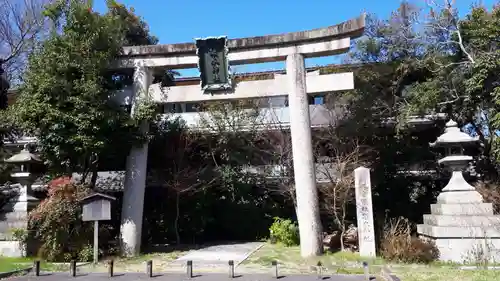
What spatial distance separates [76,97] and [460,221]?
12.7m

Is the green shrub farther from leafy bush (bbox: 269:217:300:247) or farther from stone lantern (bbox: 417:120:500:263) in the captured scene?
stone lantern (bbox: 417:120:500:263)

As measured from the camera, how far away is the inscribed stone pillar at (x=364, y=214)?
13148 mm

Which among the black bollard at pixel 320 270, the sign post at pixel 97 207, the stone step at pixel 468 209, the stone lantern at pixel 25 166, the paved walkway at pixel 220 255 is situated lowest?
the black bollard at pixel 320 270

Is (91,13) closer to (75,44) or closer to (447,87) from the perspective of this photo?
(75,44)

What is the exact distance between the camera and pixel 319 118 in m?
18.9

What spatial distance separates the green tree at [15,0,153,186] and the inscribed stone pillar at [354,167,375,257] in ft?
24.9

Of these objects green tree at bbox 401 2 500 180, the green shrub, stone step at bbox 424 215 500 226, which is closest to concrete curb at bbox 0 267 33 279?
the green shrub

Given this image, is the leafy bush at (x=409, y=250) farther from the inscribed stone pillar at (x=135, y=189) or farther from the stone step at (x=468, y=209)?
the inscribed stone pillar at (x=135, y=189)

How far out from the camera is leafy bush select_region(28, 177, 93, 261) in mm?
13117

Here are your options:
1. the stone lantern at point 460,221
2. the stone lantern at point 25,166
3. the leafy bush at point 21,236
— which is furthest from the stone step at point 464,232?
the stone lantern at point 25,166

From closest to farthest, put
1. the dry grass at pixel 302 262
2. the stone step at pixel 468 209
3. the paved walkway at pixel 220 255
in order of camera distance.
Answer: the dry grass at pixel 302 262, the stone step at pixel 468 209, the paved walkway at pixel 220 255

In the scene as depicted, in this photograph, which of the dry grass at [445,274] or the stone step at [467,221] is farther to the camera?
the stone step at [467,221]

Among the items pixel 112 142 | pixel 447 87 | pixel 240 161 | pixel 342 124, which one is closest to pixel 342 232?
pixel 342 124

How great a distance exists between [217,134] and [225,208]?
3.60 m
